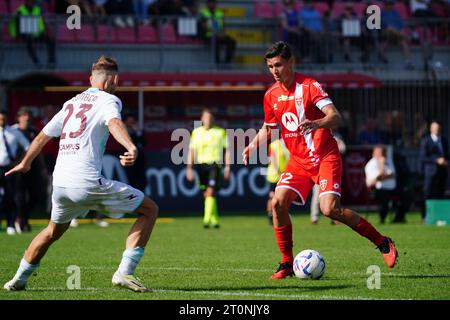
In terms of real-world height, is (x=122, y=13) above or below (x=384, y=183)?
above

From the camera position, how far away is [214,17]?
96.7 ft

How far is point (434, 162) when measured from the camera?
24.4 metres

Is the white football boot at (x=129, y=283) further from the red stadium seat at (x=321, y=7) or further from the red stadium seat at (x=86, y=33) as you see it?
the red stadium seat at (x=321, y=7)

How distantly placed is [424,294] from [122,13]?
68.0 feet

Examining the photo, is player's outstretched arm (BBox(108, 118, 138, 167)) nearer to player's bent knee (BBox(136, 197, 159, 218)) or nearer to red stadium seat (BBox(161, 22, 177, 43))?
player's bent knee (BBox(136, 197, 159, 218))

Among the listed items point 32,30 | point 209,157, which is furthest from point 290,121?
point 32,30

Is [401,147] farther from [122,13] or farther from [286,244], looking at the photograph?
[286,244]

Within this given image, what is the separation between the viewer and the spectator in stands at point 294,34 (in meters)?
29.8

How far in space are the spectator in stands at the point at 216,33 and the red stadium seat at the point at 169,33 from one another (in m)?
0.78

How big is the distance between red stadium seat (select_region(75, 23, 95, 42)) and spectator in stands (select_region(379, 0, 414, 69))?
814cm

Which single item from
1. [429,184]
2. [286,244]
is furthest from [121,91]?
[286,244]

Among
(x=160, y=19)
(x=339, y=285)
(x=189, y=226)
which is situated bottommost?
(x=189, y=226)

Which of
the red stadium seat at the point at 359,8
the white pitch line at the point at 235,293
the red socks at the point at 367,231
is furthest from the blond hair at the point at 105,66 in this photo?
the red stadium seat at the point at 359,8

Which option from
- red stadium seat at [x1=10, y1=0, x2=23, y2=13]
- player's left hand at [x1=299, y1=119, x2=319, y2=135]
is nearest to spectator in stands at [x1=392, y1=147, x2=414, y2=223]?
red stadium seat at [x1=10, y1=0, x2=23, y2=13]
